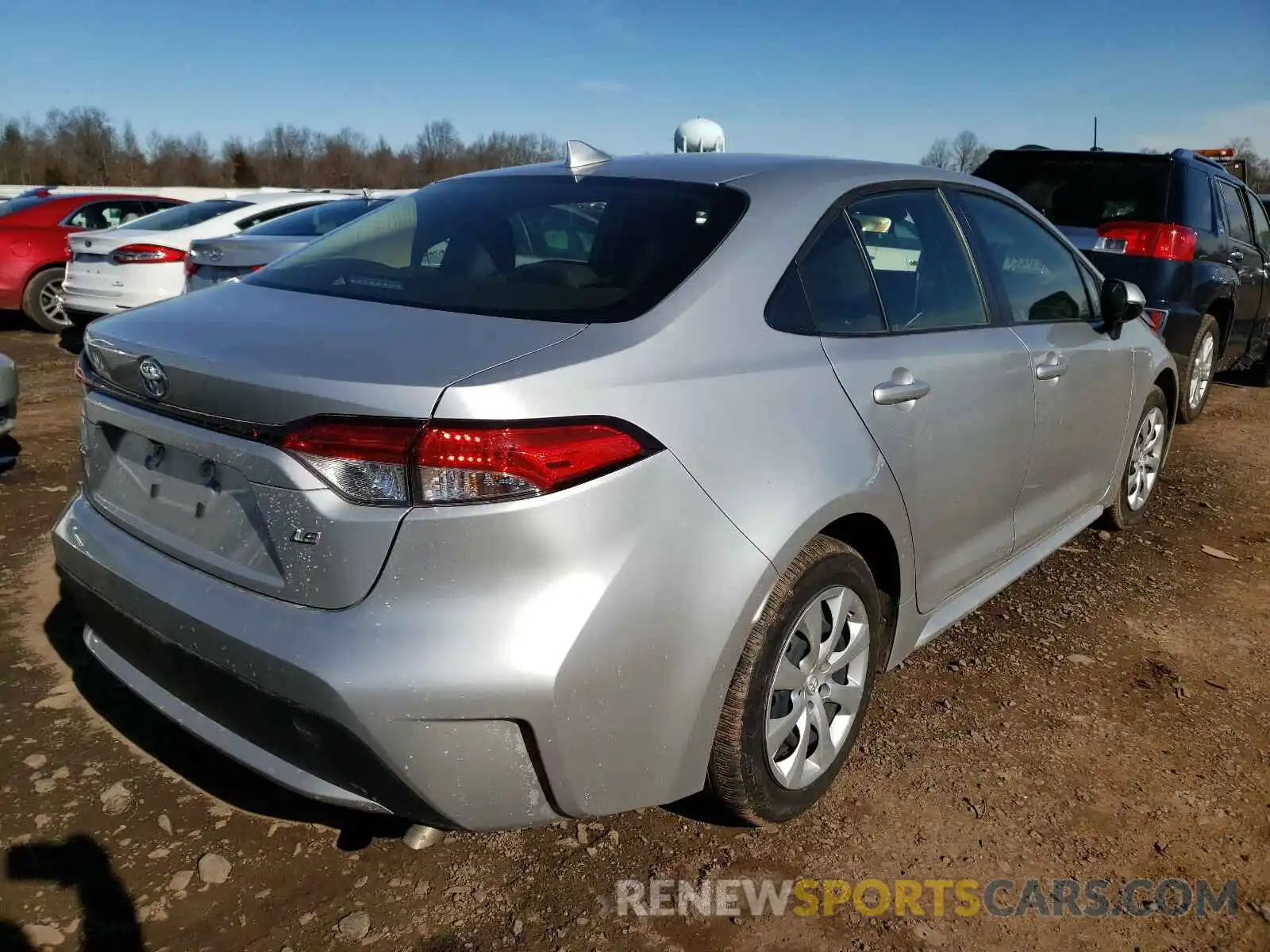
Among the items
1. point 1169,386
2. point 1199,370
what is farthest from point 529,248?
point 1199,370

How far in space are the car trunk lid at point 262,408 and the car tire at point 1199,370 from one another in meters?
5.81

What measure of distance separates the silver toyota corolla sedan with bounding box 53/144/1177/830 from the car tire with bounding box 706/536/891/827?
1 cm

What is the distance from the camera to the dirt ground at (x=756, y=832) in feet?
6.98

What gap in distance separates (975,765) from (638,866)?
1.05 metres

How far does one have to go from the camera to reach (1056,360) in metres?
3.28

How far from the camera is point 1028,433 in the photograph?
3152mm

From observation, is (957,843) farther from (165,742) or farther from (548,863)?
(165,742)

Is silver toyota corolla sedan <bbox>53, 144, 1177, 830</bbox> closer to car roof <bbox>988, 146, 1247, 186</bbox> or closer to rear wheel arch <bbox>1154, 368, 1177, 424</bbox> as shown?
rear wheel arch <bbox>1154, 368, 1177, 424</bbox>

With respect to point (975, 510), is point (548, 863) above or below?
below

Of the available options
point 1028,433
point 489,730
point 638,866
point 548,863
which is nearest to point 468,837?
point 548,863

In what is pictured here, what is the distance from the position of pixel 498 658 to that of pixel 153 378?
0.99m

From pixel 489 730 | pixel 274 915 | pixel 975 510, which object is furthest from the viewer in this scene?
pixel 975 510

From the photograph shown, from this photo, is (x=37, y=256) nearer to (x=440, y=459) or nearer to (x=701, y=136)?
(x=701, y=136)

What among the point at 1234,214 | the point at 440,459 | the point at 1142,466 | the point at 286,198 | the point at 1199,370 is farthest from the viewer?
the point at 286,198
